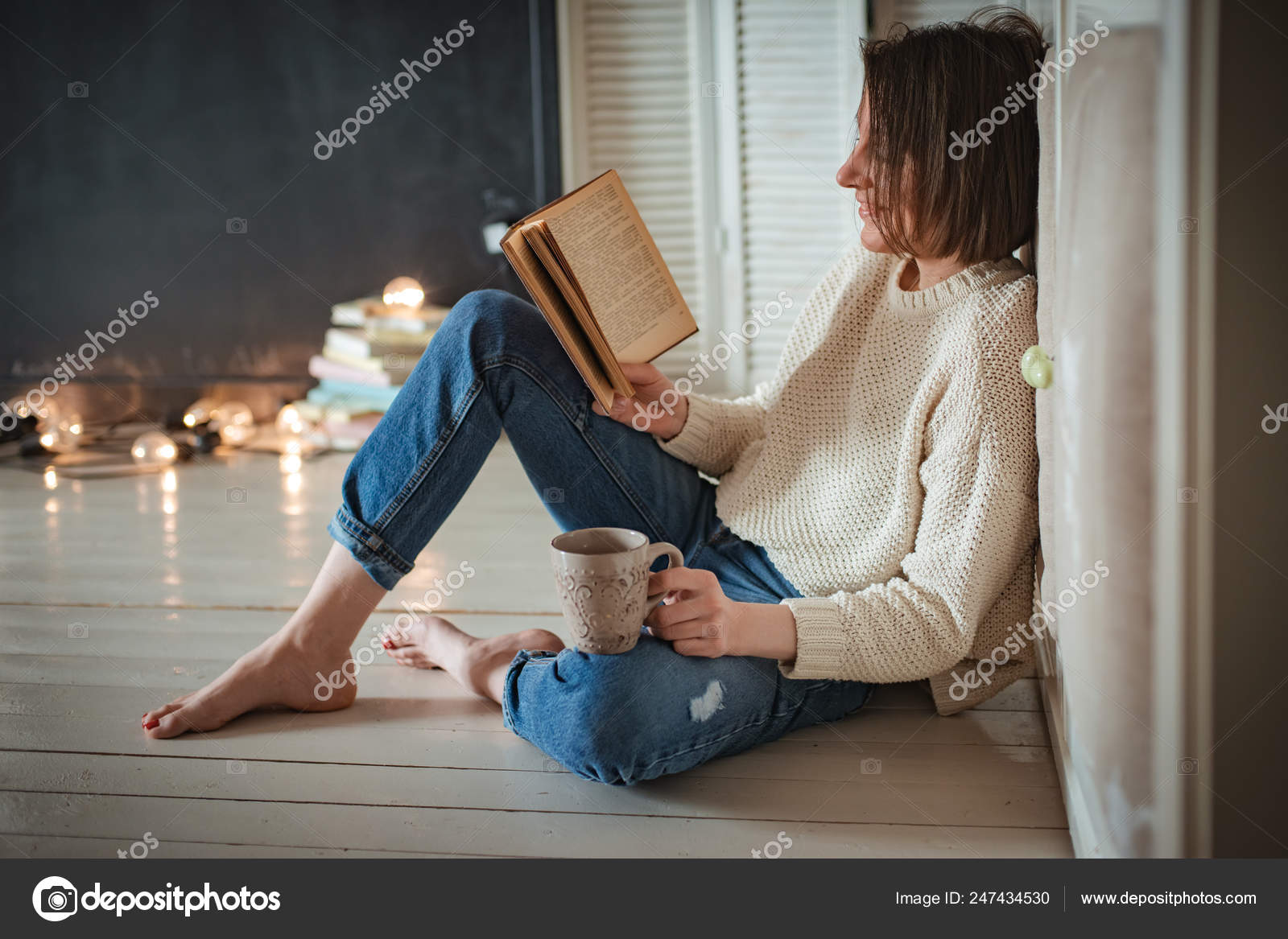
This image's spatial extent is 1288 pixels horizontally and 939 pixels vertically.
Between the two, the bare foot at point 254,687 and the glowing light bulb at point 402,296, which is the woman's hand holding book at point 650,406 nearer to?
the bare foot at point 254,687

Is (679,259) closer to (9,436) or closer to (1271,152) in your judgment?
(9,436)

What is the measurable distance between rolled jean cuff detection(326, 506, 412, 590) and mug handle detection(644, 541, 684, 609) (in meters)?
0.29

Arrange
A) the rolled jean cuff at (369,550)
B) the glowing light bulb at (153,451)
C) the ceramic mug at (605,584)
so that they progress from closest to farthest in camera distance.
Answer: the ceramic mug at (605,584), the rolled jean cuff at (369,550), the glowing light bulb at (153,451)

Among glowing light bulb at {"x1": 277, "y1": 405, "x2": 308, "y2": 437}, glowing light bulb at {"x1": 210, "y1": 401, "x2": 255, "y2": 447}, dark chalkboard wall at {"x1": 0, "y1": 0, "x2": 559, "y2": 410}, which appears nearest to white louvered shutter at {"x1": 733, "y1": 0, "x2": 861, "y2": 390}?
dark chalkboard wall at {"x1": 0, "y1": 0, "x2": 559, "y2": 410}

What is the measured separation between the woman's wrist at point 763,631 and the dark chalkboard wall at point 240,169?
235cm

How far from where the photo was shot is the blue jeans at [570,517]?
109cm

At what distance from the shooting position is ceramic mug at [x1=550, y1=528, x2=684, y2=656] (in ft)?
3.30

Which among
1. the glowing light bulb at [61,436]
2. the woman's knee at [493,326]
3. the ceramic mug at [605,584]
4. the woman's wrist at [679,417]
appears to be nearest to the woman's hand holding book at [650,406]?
the woman's wrist at [679,417]

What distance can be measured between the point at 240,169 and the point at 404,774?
2.64 metres

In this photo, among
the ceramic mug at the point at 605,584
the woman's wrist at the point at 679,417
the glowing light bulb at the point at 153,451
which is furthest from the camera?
the glowing light bulb at the point at 153,451

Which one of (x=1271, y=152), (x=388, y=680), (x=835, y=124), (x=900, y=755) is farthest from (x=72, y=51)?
(x=1271, y=152)

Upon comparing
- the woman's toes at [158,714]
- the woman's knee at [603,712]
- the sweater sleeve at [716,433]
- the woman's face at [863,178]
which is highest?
the woman's face at [863,178]

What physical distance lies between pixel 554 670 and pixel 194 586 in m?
0.92
